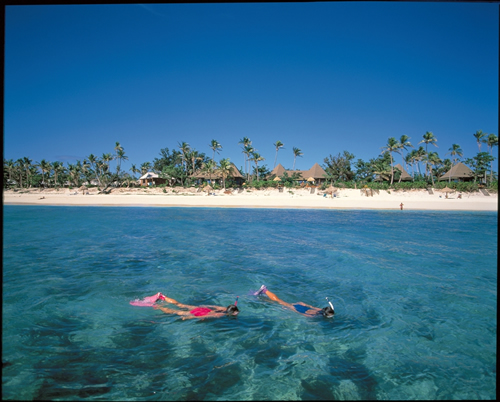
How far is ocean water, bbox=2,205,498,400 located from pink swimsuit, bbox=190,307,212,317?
31 centimetres

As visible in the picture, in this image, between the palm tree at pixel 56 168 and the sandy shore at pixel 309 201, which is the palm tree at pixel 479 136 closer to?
the sandy shore at pixel 309 201

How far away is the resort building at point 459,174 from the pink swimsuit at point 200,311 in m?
55.2

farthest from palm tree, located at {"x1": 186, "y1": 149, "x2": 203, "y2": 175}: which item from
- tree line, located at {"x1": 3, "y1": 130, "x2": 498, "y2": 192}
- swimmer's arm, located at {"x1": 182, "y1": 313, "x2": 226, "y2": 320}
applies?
swimmer's arm, located at {"x1": 182, "y1": 313, "x2": 226, "y2": 320}

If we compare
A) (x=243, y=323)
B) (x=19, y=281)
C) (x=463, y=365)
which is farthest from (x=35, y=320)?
(x=463, y=365)

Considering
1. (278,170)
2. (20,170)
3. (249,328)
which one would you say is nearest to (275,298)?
(249,328)

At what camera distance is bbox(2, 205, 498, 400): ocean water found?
392 cm

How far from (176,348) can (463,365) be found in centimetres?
466

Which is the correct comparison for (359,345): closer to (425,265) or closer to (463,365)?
(463,365)

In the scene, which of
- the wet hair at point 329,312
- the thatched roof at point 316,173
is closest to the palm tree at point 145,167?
the thatched roof at point 316,173

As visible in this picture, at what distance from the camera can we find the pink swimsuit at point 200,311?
5.98 m

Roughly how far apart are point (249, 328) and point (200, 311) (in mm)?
1194

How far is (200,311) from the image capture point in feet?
19.9

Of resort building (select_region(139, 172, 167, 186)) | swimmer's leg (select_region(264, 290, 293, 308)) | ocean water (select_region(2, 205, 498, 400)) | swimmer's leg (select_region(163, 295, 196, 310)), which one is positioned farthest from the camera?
resort building (select_region(139, 172, 167, 186))

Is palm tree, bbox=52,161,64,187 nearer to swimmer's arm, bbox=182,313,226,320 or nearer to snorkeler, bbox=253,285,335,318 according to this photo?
swimmer's arm, bbox=182,313,226,320
